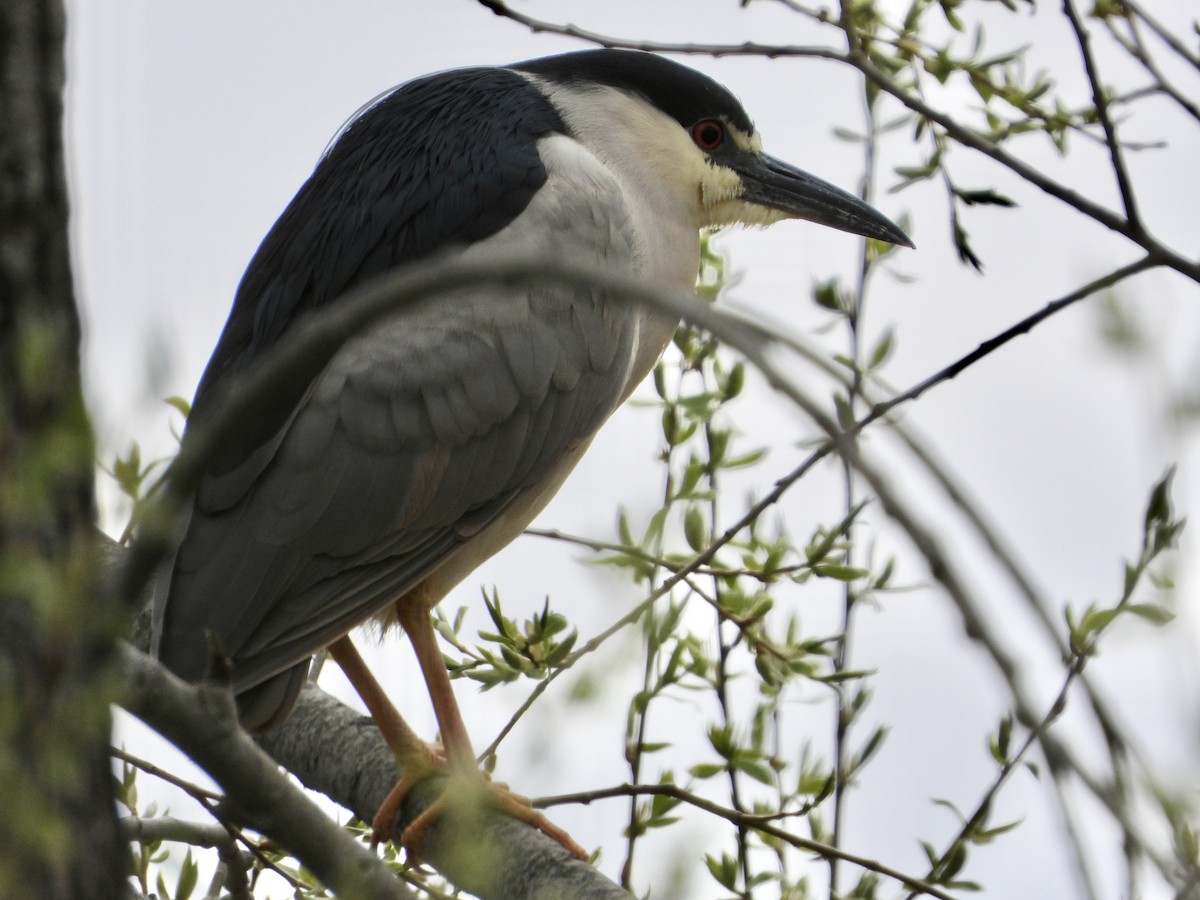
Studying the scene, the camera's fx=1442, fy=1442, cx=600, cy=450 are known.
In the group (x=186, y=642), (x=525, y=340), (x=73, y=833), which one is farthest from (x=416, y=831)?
(x=73, y=833)

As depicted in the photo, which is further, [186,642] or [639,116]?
[639,116]

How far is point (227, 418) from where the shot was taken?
96 centimetres

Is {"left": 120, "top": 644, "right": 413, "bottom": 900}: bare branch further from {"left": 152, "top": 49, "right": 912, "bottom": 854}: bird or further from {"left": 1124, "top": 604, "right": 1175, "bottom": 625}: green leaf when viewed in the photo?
{"left": 152, "top": 49, "right": 912, "bottom": 854}: bird

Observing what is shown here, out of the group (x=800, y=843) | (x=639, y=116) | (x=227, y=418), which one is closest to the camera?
(x=227, y=418)

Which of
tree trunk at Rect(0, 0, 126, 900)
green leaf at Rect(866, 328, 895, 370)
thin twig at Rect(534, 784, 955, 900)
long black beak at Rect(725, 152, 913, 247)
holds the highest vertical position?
long black beak at Rect(725, 152, 913, 247)

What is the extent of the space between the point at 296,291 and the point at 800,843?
144 cm

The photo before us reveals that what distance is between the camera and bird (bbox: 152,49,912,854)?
106 inches

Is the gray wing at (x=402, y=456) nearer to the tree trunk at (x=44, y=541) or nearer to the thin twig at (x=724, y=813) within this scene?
the thin twig at (x=724, y=813)

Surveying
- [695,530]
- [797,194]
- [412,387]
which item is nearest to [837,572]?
[695,530]

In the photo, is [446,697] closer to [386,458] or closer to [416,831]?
[416,831]

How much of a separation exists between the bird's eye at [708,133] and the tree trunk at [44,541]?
2362 mm

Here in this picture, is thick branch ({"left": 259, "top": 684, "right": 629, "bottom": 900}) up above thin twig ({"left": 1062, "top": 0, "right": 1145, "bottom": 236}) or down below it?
below

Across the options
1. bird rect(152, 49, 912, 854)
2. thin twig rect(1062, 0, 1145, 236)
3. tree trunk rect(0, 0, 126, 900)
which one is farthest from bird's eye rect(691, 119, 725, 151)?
tree trunk rect(0, 0, 126, 900)

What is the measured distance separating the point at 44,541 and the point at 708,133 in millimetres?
2714
